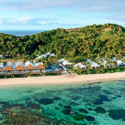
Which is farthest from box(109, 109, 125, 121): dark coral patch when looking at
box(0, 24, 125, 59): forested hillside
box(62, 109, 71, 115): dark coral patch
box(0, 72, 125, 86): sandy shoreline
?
box(0, 24, 125, 59): forested hillside

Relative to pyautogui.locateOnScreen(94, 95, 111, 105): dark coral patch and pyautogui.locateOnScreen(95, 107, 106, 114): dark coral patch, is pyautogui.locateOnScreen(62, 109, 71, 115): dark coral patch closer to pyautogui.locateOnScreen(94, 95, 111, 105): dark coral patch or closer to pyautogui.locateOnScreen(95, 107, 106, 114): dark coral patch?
pyautogui.locateOnScreen(95, 107, 106, 114): dark coral patch

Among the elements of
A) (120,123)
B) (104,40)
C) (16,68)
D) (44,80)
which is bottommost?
(120,123)

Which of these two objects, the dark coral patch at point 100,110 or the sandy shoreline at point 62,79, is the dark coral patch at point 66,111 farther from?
the sandy shoreline at point 62,79

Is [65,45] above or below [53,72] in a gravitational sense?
above

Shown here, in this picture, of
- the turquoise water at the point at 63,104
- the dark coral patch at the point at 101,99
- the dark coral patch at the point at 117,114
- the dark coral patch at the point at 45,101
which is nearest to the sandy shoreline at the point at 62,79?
the turquoise water at the point at 63,104

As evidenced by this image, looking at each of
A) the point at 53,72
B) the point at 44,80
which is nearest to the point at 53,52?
the point at 53,72

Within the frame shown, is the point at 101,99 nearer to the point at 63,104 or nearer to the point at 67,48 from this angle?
the point at 63,104

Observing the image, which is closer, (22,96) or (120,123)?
(120,123)

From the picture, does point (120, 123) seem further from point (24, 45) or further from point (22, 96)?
point (24, 45)

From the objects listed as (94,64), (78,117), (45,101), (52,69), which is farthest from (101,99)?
(94,64)
